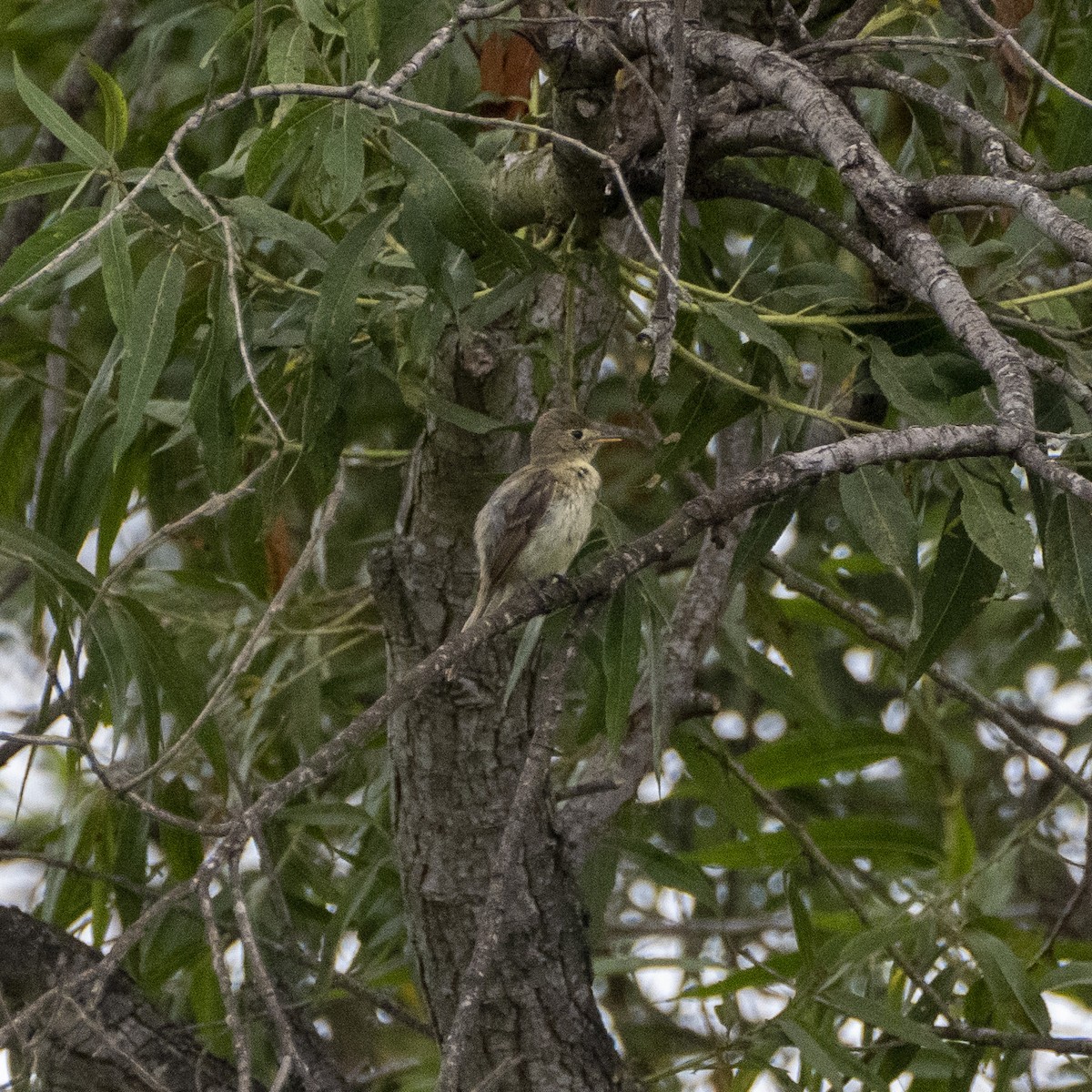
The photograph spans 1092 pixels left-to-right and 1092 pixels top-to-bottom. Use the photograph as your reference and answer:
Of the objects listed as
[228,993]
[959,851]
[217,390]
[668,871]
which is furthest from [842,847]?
[228,993]

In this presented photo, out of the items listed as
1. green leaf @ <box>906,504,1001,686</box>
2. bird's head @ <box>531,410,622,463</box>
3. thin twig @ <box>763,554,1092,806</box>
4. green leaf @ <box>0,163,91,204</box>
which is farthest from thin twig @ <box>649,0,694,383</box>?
thin twig @ <box>763,554,1092,806</box>

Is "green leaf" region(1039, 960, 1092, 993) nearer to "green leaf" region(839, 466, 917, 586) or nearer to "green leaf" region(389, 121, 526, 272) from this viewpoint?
"green leaf" region(839, 466, 917, 586)

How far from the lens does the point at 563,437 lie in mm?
3928

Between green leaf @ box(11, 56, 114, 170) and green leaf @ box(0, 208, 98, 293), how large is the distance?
0.09m

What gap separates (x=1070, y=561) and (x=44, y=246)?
5.97 ft

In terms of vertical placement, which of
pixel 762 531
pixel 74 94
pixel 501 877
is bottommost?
pixel 501 877

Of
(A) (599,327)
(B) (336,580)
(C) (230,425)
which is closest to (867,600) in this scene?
(B) (336,580)

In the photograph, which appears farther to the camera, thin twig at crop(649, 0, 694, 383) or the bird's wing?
the bird's wing

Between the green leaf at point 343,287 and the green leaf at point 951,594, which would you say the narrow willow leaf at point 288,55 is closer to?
the green leaf at point 343,287

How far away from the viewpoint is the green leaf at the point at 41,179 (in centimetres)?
275

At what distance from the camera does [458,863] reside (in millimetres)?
3381

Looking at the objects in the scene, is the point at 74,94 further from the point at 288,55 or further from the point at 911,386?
the point at 911,386

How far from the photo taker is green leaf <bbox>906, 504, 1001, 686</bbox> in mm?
2848

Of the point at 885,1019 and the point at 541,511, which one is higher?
the point at 541,511
